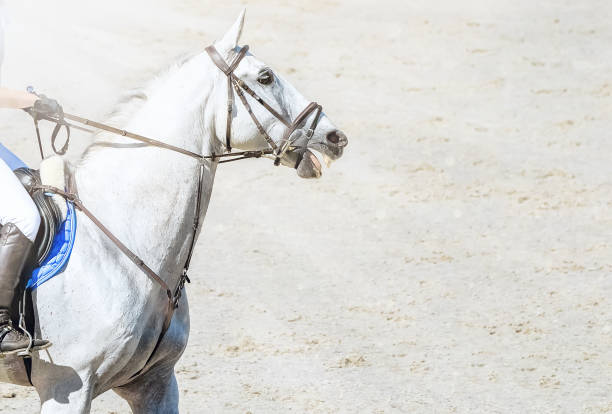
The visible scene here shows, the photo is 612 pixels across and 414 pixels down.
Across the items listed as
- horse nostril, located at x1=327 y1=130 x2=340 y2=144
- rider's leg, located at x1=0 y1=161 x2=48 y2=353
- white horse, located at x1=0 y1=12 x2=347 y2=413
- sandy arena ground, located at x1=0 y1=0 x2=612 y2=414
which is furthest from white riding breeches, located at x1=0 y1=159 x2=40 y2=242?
sandy arena ground, located at x1=0 y1=0 x2=612 y2=414

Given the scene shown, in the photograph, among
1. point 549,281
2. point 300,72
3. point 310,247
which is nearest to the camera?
point 549,281

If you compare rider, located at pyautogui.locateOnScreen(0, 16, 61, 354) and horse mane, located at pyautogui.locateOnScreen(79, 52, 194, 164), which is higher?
horse mane, located at pyautogui.locateOnScreen(79, 52, 194, 164)

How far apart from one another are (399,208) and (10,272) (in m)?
7.90

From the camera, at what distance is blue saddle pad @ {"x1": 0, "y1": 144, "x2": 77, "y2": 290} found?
4.39 meters

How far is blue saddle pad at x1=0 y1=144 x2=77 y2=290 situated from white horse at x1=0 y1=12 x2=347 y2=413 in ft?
0.14

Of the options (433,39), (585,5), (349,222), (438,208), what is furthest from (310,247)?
(585,5)

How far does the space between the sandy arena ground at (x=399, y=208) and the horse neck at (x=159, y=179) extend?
3.97 ft

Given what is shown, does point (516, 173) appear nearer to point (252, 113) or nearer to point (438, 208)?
point (438, 208)

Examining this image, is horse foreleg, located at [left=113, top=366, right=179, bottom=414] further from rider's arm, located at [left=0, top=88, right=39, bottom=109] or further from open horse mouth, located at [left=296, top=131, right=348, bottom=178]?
rider's arm, located at [left=0, top=88, right=39, bottom=109]

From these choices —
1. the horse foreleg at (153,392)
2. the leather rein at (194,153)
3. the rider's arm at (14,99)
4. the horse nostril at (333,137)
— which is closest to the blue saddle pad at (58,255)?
A: the leather rein at (194,153)

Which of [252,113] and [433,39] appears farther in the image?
[433,39]

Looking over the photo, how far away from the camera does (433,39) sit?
1695cm

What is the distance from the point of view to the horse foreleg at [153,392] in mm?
4867

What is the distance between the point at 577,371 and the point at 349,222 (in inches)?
157
